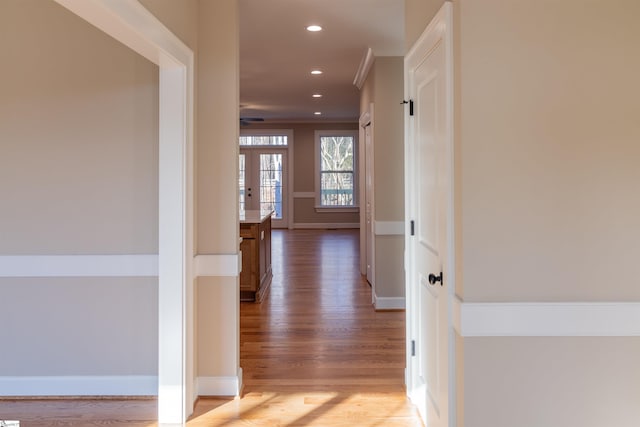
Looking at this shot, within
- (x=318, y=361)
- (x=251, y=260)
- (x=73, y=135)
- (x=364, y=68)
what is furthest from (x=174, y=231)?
(x=364, y=68)

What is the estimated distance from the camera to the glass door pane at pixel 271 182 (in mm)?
12398

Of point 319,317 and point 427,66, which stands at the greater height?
point 427,66

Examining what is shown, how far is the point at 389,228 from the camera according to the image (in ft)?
16.0

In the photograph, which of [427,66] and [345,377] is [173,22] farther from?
[345,377]

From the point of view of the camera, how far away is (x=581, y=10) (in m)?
1.77

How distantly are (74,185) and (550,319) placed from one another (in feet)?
8.64

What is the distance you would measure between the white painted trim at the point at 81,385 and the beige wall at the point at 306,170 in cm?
956

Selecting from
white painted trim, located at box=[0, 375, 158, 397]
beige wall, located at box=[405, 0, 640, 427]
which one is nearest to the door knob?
beige wall, located at box=[405, 0, 640, 427]

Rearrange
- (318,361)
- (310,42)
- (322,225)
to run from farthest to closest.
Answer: (322,225) → (310,42) → (318,361)

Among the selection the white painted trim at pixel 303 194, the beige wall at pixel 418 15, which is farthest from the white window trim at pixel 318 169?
the beige wall at pixel 418 15

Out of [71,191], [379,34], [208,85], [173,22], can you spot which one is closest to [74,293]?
[71,191]

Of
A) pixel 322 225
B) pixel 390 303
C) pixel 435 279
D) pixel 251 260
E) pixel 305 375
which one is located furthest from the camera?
pixel 322 225

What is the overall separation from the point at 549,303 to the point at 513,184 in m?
0.47

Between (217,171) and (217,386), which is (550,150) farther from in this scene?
(217,386)
